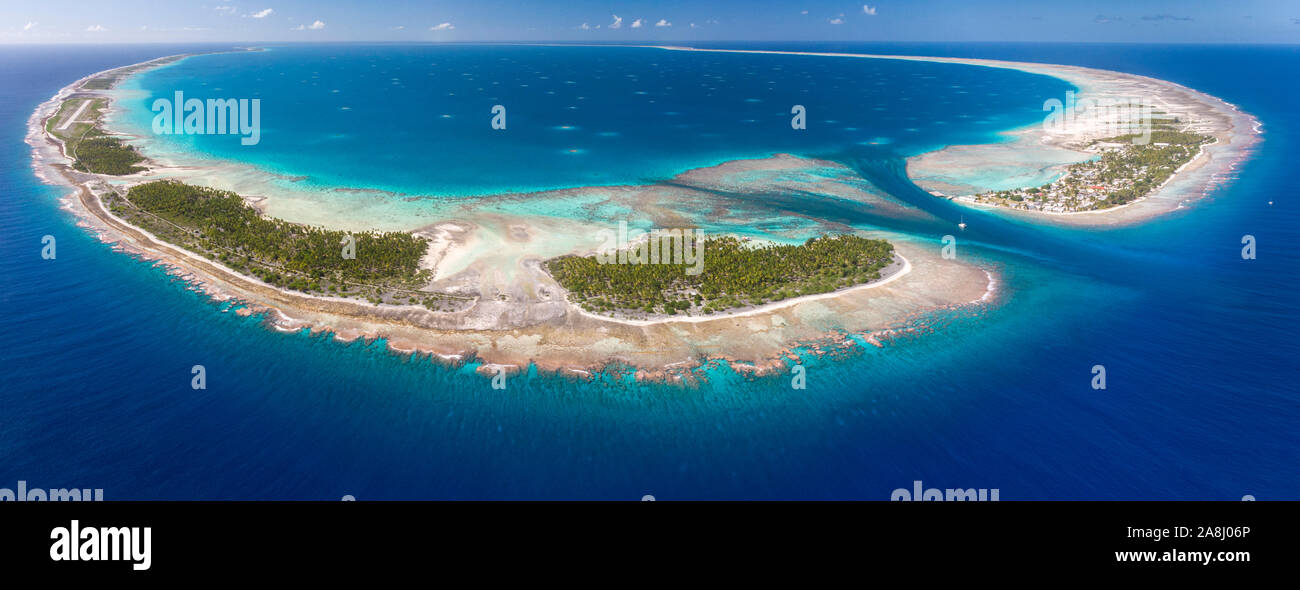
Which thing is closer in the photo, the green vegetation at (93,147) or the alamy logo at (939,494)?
the alamy logo at (939,494)

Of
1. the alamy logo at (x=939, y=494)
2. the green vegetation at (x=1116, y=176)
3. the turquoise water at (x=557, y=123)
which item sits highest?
the turquoise water at (x=557, y=123)

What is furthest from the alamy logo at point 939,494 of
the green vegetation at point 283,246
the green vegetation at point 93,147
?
the green vegetation at point 93,147

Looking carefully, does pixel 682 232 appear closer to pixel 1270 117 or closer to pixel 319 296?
pixel 319 296

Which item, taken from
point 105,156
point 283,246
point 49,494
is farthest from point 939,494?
point 105,156

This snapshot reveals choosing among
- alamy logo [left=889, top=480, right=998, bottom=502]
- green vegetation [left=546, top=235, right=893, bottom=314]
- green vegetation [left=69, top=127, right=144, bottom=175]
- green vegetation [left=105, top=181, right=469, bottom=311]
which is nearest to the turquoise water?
green vegetation [left=69, top=127, right=144, bottom=175]

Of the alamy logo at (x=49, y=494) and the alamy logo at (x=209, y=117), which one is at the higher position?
the alamy logo at (x=209, y=117)

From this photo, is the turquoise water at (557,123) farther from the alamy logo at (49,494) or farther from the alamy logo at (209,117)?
the alamy logo at (49,494)

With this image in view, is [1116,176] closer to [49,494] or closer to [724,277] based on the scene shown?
[724,277]
